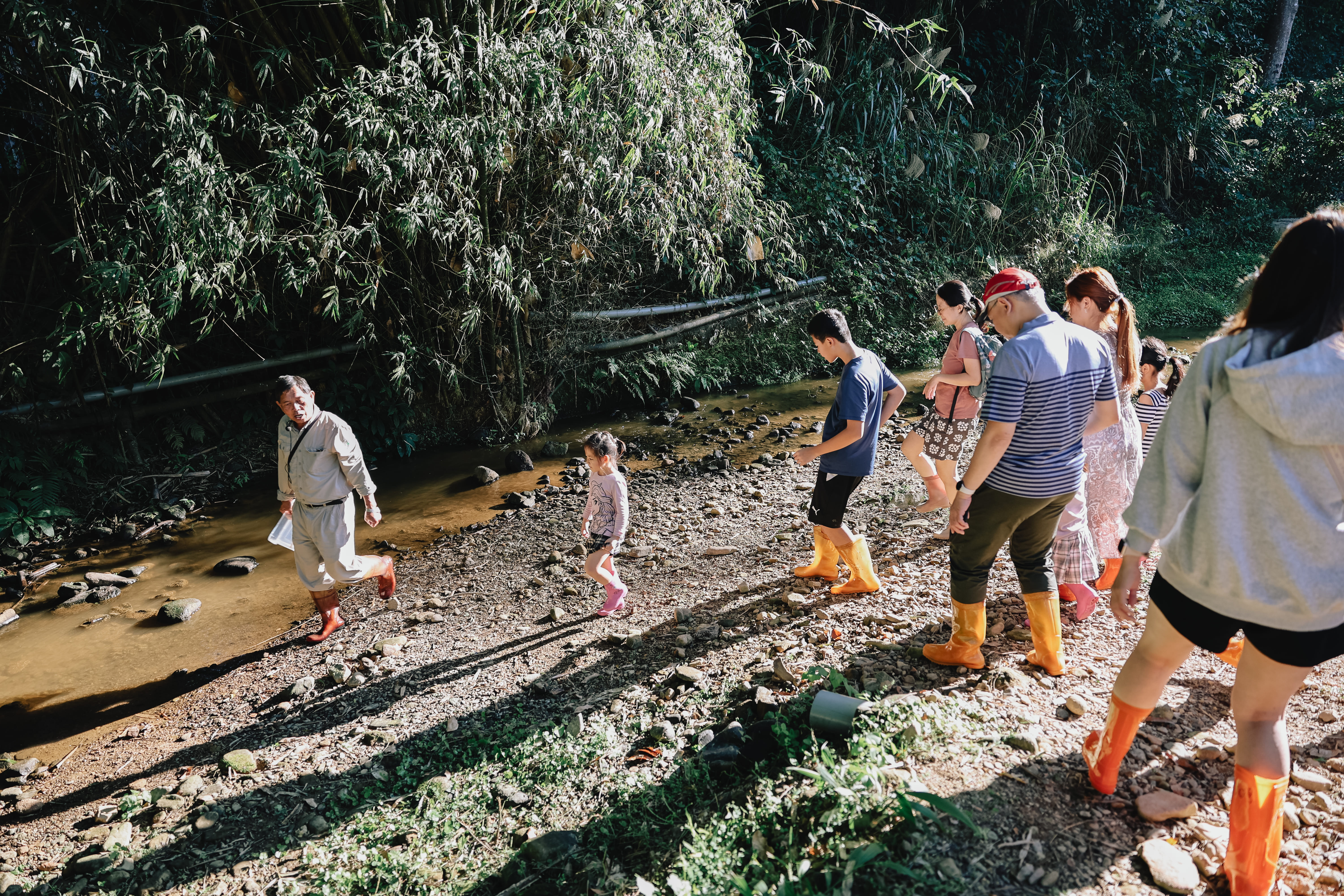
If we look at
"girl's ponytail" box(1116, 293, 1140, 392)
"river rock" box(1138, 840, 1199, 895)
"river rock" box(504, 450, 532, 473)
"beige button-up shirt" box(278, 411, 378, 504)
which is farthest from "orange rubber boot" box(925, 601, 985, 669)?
"river rock" box(504, 450, 532, 473)

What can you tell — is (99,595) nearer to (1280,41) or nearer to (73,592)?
(73,592)

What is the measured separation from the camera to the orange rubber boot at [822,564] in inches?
168

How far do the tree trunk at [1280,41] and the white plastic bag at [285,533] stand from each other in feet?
56.3

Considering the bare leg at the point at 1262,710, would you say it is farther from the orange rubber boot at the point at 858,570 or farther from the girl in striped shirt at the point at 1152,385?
A: the girl in striped shirt at the point at 1152,385

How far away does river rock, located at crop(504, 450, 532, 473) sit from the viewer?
7008 mm

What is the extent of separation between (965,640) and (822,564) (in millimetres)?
1212

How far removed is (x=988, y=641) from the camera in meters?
3.51

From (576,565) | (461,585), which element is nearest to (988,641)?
(576,565)

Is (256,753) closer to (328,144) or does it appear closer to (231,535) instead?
(231,535)

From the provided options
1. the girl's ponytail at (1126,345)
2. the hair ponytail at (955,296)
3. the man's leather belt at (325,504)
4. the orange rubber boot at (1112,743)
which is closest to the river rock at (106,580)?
the man's leather belt at (325,504)

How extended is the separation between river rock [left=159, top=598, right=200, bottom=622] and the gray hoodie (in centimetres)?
525

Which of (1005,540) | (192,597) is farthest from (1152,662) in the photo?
(192,597)

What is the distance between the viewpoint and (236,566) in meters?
5.46

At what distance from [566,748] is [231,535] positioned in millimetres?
4248
